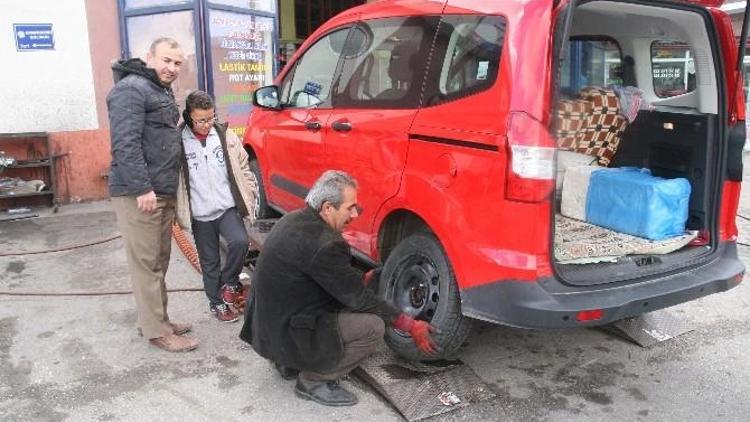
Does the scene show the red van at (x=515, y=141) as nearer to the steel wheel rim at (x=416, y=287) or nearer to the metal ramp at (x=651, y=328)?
the steel wheel rim at (x=416, y=287)

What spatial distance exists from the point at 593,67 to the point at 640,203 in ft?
4.70

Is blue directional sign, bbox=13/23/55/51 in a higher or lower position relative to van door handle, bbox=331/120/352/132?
higher

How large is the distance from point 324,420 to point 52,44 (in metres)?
5.41

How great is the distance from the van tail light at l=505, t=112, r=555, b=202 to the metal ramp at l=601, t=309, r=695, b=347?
1.65 meters

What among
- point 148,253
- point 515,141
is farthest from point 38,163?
point 515,141

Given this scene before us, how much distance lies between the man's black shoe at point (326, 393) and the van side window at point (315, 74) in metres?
1.80

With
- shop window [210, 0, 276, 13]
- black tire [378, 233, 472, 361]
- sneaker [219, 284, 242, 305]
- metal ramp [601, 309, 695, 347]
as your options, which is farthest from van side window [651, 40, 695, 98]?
shop window [210, 0, 276, 13]

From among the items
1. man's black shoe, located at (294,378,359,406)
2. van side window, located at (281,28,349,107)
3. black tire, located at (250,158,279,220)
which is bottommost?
man's black shoe, located at (294,378,359,406)

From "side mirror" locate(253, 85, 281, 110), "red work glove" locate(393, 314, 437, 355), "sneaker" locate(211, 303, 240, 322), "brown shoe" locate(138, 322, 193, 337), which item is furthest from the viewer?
"side mirror" locate(253, 85, 281, 110)

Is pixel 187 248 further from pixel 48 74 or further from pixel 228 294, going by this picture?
pixel 48 74

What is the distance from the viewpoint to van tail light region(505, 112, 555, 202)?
262cm

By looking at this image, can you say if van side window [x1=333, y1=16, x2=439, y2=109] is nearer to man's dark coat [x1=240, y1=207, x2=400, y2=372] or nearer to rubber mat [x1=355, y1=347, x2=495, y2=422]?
man's dark coat [x1=240, y1=207, x2=400, y2=372]

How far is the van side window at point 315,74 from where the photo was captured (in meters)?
4.20

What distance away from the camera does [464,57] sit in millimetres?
3008
